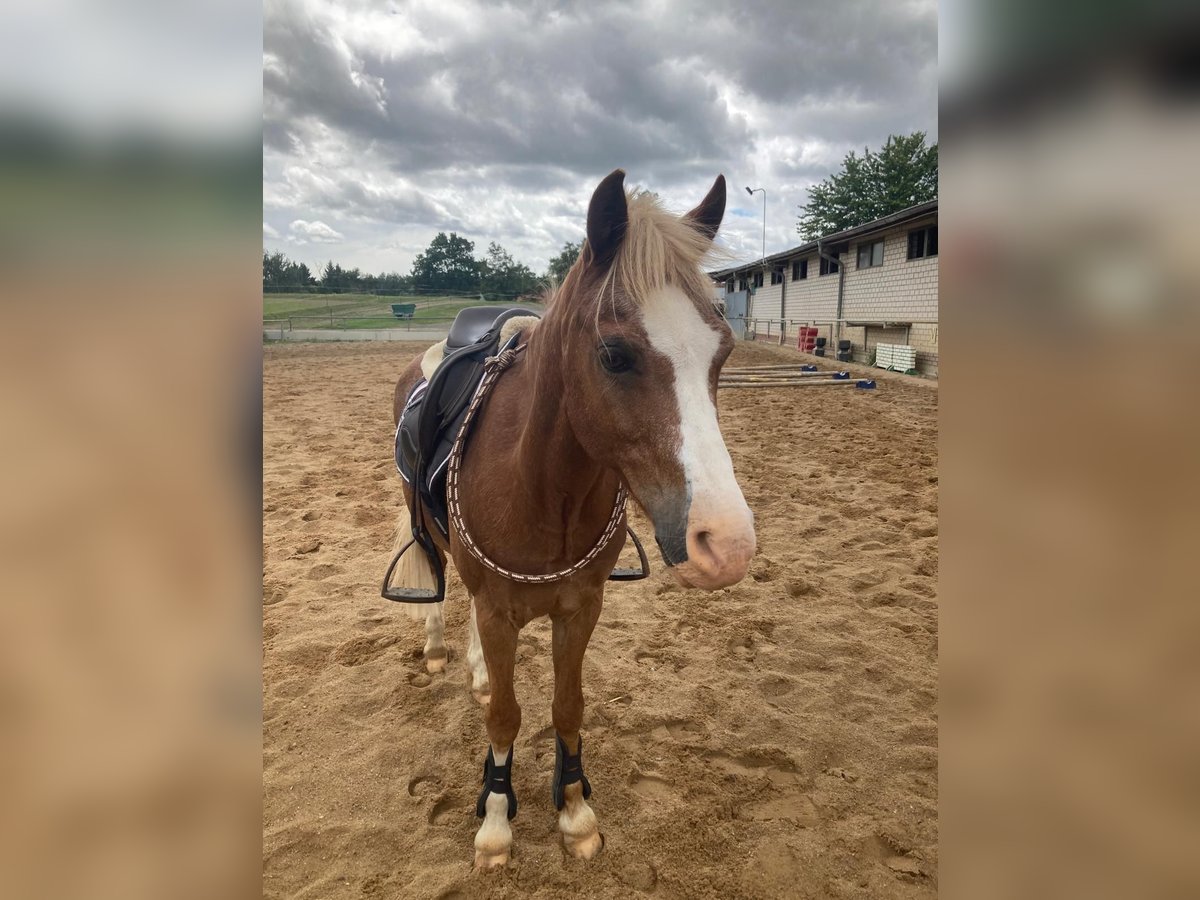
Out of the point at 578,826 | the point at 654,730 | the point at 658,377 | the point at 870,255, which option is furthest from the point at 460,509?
the point at 870,255

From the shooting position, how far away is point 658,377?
1405 millimetres

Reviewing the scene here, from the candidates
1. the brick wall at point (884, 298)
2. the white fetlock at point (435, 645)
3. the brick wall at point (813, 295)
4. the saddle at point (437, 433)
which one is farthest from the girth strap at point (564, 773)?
the brick wall at point (813, 295)

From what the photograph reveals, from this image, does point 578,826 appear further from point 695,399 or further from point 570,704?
point 695,399

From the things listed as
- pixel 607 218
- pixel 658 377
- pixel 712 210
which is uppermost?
pixel 712 210

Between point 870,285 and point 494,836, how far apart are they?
17908mm

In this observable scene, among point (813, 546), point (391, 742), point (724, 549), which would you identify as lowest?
point (391, 742)

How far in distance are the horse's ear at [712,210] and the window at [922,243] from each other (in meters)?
14.4

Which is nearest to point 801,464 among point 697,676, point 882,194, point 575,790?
point 697,676

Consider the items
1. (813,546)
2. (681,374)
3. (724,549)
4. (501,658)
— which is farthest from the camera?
(813,546)
